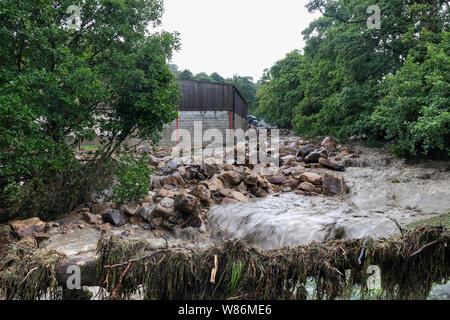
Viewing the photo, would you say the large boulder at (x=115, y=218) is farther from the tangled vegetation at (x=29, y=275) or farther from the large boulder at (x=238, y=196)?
the tangled vegetation at (x=29, y=275)

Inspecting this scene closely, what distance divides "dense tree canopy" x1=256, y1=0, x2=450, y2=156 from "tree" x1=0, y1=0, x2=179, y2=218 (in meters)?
9.22

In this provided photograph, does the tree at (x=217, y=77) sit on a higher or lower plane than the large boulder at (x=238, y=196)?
higher

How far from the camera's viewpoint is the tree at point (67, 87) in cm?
543

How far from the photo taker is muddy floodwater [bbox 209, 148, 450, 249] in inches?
261

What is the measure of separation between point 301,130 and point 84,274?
22.9m

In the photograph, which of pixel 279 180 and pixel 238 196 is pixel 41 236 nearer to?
pixel 238 196

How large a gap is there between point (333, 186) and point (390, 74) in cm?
776

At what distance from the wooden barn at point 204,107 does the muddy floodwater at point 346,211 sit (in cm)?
1337

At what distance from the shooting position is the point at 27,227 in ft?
19.8

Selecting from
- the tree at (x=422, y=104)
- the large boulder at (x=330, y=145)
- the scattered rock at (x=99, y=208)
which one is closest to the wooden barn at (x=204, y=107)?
the large boulder at (x=330, y=145)

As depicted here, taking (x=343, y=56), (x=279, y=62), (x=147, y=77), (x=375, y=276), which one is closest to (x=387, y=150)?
(x=343, y=56)

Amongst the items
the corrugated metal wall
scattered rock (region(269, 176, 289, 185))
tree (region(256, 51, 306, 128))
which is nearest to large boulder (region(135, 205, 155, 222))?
scattered rock (region(269, 176, 289, 185))

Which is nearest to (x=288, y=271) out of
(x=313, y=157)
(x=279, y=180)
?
(x=279, y=180)
